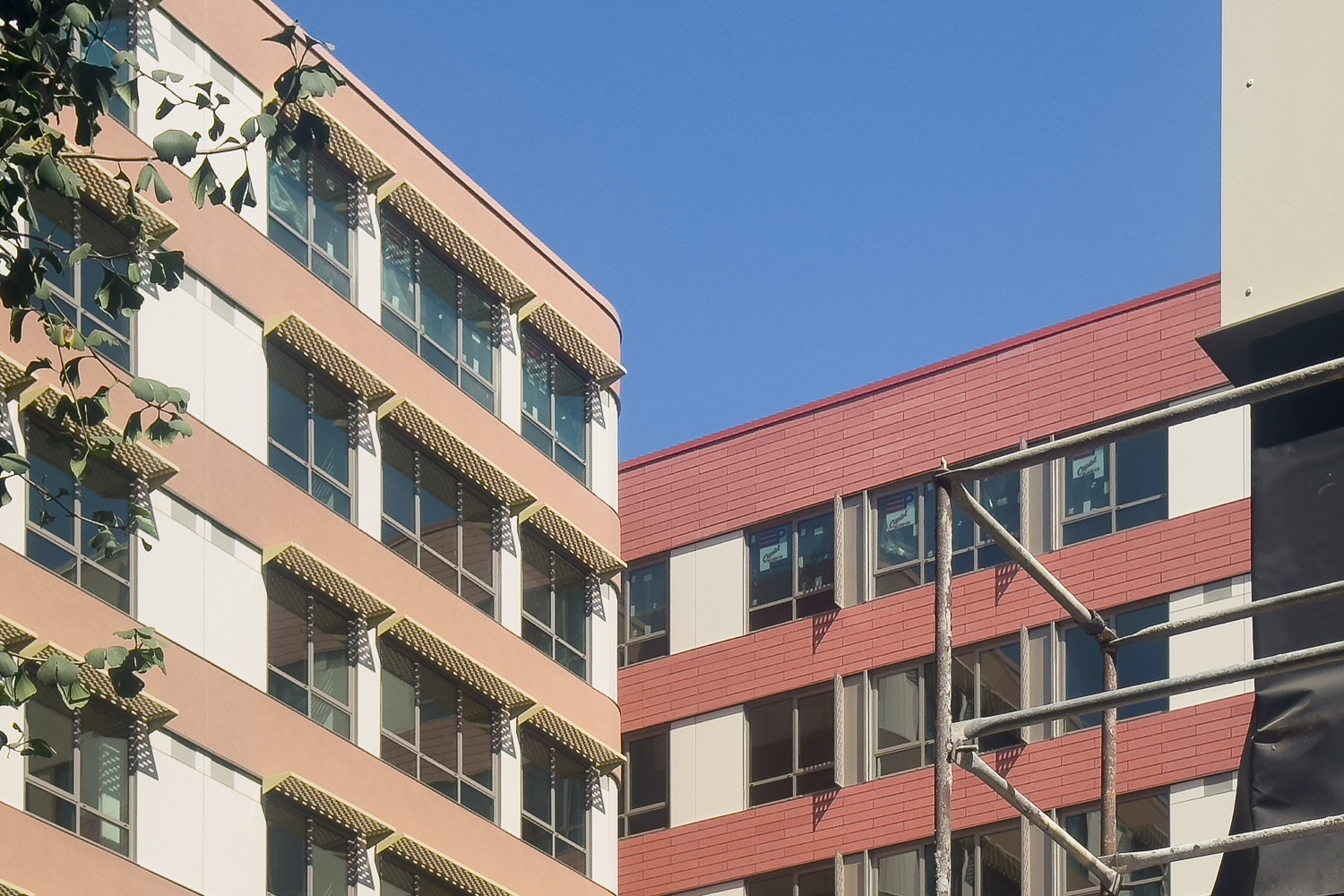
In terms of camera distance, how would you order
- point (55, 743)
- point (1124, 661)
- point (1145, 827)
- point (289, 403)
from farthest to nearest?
point (1124, 661)
point (1145, 827)
point (289, 403)
point (55, 743)

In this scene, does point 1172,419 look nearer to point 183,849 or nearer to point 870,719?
point 183,849

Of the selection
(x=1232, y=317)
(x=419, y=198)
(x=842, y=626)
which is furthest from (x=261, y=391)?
(x=1232, y=317)

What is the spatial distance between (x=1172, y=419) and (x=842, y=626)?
3186cm

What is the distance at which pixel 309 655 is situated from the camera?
29.9 meters

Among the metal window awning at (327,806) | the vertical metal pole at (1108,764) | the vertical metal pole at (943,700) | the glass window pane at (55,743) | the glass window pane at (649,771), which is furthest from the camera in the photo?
the glass window pane at (649,771)

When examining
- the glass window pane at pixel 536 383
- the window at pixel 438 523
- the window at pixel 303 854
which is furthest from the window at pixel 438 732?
the glass window pane at pixel 536 383

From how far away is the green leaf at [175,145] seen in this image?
10.2 metres

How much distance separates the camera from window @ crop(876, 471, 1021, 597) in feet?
123

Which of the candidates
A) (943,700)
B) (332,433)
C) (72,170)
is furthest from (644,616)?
(943,700)

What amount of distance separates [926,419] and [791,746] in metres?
6.08

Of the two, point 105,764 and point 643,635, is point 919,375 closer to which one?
point 643,635

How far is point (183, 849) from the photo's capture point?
26.7 m

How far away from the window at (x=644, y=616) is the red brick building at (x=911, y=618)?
0.04m

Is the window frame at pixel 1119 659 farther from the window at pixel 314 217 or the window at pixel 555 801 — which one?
the window at pixel 314 217
